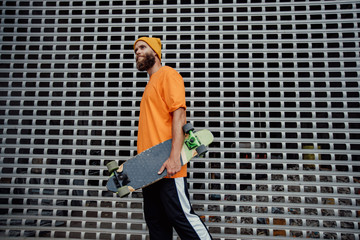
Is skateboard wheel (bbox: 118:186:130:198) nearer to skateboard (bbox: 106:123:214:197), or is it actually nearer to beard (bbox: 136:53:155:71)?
skateboard (bbox: 106:123:214:197)

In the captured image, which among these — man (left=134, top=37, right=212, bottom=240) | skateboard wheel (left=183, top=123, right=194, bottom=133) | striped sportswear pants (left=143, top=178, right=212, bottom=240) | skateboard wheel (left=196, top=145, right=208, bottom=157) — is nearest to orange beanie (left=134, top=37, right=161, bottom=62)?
man (left=134, top=37, right=212, bottom=240)

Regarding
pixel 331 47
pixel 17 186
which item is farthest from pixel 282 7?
pixel 17 186

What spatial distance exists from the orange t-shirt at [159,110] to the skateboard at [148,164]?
0.09 metres

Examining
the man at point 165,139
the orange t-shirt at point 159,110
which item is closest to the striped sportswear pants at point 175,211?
the man at point 165,139

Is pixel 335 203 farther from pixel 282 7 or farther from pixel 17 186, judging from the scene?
pixel 17 186

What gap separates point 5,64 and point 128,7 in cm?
211

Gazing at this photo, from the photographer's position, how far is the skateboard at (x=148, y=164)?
5.71 ft

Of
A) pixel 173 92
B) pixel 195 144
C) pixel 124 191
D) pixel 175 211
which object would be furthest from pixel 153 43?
pixel 175 211

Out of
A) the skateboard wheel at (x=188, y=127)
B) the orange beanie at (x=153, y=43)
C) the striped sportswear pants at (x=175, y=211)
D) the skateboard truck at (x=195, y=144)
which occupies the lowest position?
the striped sportswear pants at (x=175, y=211)

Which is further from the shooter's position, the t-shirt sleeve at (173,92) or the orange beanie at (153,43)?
the orange beanie at (153,43)

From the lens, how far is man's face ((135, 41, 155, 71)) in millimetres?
1975

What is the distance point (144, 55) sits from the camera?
1974 millimetres

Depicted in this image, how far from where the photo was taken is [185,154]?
1768 mm

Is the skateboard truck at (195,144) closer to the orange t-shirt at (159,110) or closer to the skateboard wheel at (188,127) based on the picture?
the skateboard wheel at (188,127)
